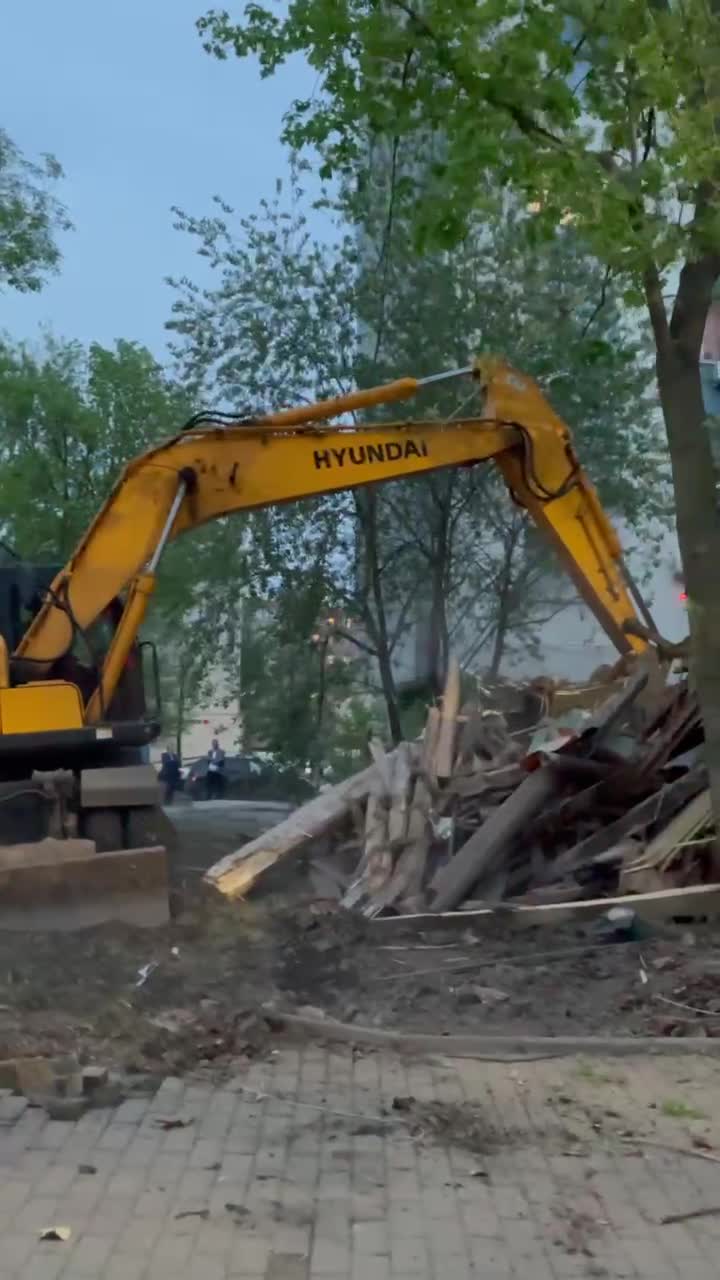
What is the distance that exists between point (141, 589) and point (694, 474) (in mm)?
4596

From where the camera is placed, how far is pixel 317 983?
903cm

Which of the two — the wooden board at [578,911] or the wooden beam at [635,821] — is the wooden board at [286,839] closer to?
the wooden board at [578,911]

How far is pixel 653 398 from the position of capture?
25859mm

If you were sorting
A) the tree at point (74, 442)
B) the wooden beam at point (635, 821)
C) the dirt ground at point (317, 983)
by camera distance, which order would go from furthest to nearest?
the tree at point (74, 442)
the wooden beam at point (635, 821)
the dirt ground at point (317, 983)

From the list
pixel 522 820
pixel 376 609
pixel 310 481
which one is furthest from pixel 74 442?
pixel 522 820

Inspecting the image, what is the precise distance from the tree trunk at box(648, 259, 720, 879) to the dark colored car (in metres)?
16.6

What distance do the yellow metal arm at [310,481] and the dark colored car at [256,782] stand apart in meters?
13.4

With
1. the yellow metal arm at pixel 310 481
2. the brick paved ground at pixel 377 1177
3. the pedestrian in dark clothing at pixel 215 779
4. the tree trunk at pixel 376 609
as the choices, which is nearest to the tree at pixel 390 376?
the tree trunk at pixel 376 609

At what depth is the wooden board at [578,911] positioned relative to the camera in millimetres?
9938

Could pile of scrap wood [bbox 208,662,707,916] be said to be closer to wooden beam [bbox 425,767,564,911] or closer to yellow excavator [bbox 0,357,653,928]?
wooden beam [bbox 425,767,564,911]

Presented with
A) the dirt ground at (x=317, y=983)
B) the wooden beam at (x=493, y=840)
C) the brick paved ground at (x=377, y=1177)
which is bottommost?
the brick paved ground at (x=377, y=1177)

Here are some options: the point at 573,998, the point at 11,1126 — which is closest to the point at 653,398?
the point at 573,998

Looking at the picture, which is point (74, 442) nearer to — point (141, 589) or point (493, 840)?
point (141, 589)

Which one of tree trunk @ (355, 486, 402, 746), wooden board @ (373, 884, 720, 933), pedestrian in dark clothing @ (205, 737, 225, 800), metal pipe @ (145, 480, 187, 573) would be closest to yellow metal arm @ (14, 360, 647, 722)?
metal pipe @ (145, 480, 187, 573)
